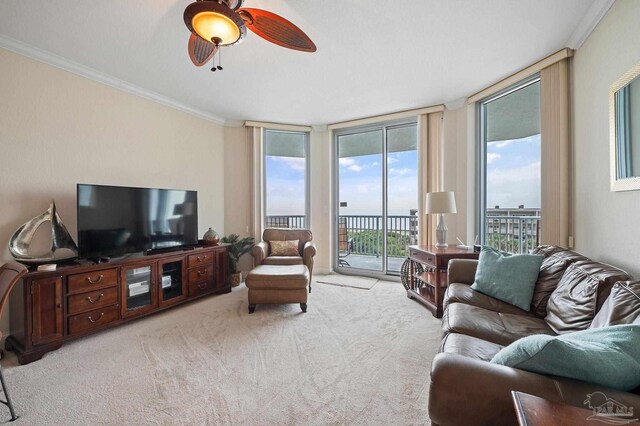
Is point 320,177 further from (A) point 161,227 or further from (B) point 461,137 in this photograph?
(A) point 161,227

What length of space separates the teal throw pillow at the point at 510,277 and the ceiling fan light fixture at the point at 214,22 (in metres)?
2.40

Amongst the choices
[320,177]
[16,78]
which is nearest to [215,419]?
[16,78]

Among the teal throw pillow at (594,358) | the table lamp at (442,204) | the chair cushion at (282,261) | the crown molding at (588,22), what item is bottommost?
the chair cushion at (282,261)

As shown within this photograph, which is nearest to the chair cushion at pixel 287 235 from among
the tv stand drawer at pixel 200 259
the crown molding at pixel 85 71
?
the tv stand drawer at pixel 200 259

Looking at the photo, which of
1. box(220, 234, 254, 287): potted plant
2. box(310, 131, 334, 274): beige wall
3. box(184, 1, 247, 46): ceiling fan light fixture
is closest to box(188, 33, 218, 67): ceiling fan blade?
box(184, 1, 247, 46): ceiling fan light fixture

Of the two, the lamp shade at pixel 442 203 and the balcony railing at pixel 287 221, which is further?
the balcony railing at pixel 287 221

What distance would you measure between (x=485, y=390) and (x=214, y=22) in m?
2.04

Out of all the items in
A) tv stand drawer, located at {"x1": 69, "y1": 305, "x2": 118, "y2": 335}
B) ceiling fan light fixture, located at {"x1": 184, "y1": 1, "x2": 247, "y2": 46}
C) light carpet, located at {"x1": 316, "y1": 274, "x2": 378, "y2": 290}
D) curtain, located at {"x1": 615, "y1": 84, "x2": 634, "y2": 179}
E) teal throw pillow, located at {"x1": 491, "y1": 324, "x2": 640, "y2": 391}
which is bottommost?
light carpet, located at {"x1": 316, "y1": 274, "x2": 378, "y2": 290}

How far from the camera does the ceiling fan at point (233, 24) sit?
1396 millimetres

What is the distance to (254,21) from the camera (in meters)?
1.60

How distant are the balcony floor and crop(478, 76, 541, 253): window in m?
1.52

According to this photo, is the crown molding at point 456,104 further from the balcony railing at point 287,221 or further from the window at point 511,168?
the balcony railing at point 287,221

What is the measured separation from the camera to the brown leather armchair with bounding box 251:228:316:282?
357cm

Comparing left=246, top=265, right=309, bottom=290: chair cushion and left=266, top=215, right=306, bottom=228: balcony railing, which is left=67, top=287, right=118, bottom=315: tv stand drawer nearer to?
left=246, top=265, right=309, bottom=290: chair cushion
